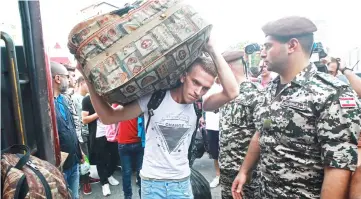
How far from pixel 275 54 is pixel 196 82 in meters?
0.58

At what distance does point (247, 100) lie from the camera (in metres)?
2.65

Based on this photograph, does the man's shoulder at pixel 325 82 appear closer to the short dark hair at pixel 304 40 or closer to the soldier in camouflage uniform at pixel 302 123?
the soldier in camouflage uniform at pixel 302 123

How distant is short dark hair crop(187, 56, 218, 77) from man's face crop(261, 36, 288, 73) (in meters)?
0.44

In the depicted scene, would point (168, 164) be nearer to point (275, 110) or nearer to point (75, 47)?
point (275, 110)

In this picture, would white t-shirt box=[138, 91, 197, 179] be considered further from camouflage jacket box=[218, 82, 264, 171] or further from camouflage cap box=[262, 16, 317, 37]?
camouflage jacket box=[218, 82, 264, 171]

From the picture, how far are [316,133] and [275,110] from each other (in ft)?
0.91

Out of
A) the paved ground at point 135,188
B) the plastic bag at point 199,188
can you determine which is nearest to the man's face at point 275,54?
the plastic bag at point 199,188

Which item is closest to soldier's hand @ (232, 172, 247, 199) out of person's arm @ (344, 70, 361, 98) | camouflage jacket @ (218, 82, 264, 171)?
camouflage jacket @ (218, 82, 264, 171)

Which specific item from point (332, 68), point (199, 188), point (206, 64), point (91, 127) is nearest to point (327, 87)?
point (206, 64)

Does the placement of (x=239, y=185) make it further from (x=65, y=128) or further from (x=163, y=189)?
(x=65, y=128)

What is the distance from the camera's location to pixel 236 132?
2658mm

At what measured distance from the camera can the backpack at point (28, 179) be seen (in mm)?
1108

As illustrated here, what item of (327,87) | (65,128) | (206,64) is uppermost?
Answer: (206,64)

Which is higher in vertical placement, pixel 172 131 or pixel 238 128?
pixel 172 131
